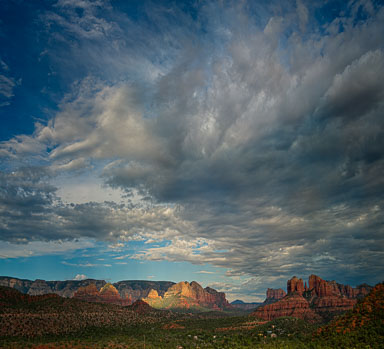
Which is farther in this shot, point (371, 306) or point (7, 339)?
point (7, 339)

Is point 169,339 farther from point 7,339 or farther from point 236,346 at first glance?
point 7,339

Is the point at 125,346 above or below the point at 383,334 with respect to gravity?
below

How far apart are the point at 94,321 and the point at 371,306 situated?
120089 mm

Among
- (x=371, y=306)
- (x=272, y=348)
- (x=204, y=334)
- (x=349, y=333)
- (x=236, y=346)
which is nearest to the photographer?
(x=349, y=333)

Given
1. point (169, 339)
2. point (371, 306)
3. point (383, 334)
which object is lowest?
point (169, 339)

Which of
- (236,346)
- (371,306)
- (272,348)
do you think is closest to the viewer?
(371,306)

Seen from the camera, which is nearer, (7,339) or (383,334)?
(383,334)

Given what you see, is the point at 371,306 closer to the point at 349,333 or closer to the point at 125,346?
the point at 349,333

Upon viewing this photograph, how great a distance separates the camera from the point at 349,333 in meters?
74.5

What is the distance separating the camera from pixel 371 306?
3179 inches

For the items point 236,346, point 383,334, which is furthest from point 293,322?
point 383,334

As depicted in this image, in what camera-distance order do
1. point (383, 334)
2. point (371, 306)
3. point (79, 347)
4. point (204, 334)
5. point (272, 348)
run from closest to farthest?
point (383, 334), point (371, 306), point (272, 348), point (79, 347), point (204, 334)

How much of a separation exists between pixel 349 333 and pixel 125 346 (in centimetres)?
6843

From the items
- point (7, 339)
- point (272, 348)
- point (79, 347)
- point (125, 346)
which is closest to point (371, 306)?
point (272, 348)
